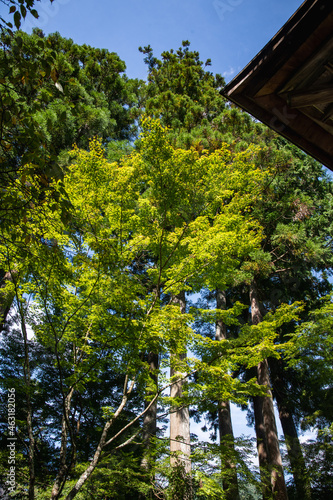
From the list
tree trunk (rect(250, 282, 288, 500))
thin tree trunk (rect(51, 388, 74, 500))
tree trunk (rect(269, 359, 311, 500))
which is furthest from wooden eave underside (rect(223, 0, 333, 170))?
tree trunk (rect(269, 359, 311, 500))

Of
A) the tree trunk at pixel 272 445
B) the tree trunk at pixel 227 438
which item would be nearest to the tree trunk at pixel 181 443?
the tree trunk at pixel 227 438

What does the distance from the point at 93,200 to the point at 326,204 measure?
9.70 m

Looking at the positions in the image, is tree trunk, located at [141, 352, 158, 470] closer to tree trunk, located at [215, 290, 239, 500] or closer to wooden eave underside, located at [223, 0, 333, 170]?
tree trunk, located at [215, 290, 239, 500]

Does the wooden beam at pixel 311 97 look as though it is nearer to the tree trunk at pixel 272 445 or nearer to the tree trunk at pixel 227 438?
the tree trunk at pixel 227 438

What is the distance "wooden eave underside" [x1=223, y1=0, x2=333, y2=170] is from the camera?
5.95 ft

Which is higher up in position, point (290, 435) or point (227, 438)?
point (290, 435)

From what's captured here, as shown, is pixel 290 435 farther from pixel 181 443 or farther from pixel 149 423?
pixel 149 423

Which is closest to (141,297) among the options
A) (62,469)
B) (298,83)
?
(62,469)

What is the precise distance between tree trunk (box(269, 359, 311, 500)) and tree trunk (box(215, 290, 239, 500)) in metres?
1.83

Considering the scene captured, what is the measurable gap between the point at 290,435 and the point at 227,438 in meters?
5.95

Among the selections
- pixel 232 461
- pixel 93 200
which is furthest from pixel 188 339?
pixel 93 200

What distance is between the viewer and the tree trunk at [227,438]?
5.03 m

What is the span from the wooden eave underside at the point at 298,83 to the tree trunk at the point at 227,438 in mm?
4442

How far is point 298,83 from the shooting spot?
6.60 ft
